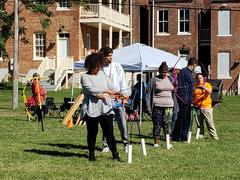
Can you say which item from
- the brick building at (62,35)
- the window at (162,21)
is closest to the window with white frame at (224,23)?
the window at (162,21)

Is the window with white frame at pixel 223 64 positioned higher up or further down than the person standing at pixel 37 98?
higher up

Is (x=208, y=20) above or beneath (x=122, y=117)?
above

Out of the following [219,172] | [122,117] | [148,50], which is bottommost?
[219,172]

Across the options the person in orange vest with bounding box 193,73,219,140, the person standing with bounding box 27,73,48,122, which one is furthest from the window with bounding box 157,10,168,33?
the person in orange vest with bounding box 193,73,219,140

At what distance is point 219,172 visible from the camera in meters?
9.73

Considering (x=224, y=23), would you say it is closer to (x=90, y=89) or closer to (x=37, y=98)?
(x=37, y=98)

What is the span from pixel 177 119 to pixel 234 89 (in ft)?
109

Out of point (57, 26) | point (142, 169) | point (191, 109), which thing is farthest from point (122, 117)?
point (57, 26)

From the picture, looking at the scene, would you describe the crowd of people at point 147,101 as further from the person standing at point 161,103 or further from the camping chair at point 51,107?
the camping chair at point 51,107

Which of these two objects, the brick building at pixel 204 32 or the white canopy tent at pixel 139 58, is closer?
the white canopy tent at pixel 139 58

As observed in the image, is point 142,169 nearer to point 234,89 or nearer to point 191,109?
point 191,109

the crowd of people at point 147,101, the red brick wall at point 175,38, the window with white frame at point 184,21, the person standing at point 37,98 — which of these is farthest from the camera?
the window with white frame at point 184,21

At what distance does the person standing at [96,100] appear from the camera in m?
10.5

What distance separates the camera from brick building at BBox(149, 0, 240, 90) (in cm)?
4812
